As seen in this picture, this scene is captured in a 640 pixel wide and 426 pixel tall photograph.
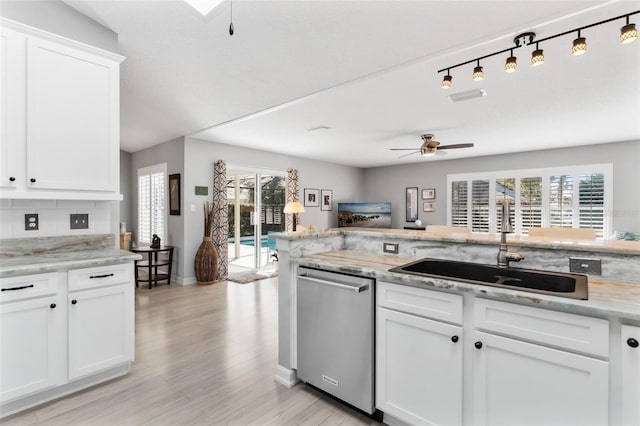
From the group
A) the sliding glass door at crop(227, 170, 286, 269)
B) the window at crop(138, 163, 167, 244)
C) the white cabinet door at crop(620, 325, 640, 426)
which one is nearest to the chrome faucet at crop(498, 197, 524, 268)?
the white cabinet door at crop(620, 325, 640, 426)

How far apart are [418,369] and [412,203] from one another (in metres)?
7.06

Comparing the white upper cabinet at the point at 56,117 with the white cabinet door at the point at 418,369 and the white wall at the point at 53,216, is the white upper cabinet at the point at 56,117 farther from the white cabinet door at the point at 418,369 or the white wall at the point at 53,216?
the white cabinet door at the point at 418,369

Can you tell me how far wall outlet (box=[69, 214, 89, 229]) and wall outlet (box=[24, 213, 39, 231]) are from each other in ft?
0.68

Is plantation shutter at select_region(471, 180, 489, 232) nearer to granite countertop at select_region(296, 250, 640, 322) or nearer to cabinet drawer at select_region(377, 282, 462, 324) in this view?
granite countertop at select_region(296, 250, 640, 322)

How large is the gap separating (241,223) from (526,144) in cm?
586

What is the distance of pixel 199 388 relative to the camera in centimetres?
220

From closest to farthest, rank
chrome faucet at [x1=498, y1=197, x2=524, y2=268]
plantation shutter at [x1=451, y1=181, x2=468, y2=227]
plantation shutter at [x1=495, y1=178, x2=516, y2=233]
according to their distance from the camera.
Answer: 1. chrome faucet at [x1=498, y1=197, x2=524, y2=268]
2. plantation shutter at [x1=495, y1=178, x2=516, y2=233]
3. plantation shutter at [x1=451, y1=181, x2=468, y2=227]

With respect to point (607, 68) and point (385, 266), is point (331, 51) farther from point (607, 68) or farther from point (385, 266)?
point (607, 68)

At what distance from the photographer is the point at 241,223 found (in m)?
6.45

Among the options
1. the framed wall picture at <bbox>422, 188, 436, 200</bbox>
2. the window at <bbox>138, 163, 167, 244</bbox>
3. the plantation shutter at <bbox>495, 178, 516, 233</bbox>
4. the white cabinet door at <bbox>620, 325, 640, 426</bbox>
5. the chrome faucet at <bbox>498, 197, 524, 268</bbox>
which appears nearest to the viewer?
the white cabinet door at <bbox>620, 325, 640, 426</bbox>

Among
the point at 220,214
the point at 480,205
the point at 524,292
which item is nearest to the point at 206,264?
the point at 220,214

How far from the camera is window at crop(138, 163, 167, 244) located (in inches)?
229

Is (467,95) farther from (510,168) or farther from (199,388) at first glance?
(510,168)

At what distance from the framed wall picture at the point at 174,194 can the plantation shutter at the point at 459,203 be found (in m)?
6.25
